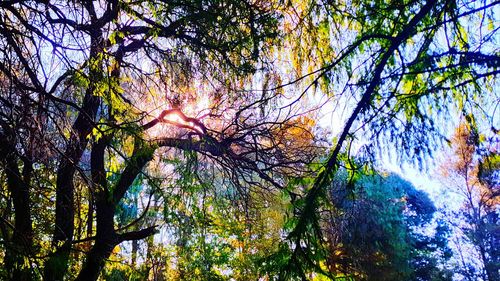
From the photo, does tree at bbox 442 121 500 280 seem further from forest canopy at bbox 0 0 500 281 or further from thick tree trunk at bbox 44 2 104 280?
thick tree trunk at bbox 44 2 104 280

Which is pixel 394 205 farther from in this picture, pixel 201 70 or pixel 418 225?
pixel 201 70

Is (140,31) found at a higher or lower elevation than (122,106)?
higher

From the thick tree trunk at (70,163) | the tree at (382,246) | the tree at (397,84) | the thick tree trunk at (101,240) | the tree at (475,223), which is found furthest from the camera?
the tree at (475,223)

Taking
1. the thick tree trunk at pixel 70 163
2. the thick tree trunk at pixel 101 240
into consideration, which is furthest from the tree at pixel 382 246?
the thick tree trunk at pixel 70 163

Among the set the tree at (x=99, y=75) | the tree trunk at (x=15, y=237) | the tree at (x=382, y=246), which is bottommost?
the tree trunk at (x=15, y=237)

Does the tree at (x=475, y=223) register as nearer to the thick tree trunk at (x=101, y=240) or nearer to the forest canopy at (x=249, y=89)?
the forest canopy at (x=249, y=89)

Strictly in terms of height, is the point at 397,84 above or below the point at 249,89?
below

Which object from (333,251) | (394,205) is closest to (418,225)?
(394,205)

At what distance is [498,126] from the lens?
175 centimetres

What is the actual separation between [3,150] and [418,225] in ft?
40.4

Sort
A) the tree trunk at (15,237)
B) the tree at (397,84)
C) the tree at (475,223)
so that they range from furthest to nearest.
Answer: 1. the tree at (475,223)
2. the tree trunk at (15,237)
3. the tree at (397,84)

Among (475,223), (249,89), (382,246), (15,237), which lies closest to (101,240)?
(15,237)

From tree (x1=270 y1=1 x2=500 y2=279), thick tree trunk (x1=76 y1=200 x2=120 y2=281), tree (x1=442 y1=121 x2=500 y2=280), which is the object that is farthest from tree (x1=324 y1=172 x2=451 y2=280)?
tree (x1=270 y1=1 x2=500 y2=279)

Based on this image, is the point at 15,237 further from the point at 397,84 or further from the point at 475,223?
the point at 475,223
